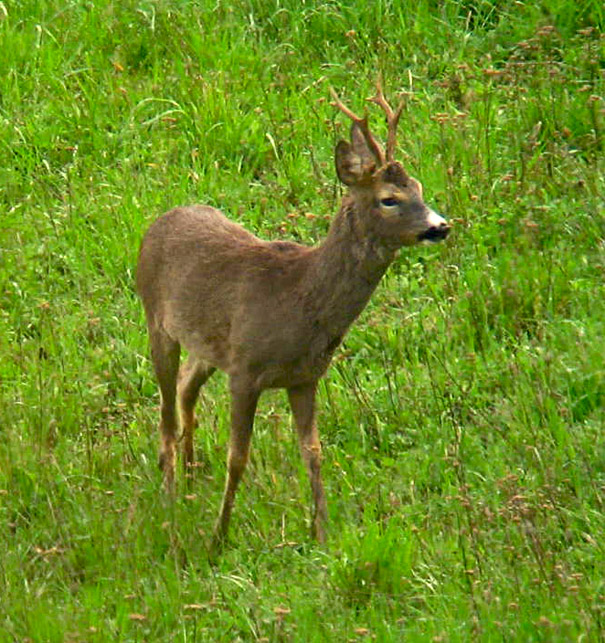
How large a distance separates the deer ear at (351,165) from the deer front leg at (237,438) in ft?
3.16

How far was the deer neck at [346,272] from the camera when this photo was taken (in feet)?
25.8

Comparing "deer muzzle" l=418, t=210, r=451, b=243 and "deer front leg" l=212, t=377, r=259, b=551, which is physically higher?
"deer muzzle" l=418, t=210, r=451, b=243

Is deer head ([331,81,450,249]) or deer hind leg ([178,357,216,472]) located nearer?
deer head ([331,81,450,249])

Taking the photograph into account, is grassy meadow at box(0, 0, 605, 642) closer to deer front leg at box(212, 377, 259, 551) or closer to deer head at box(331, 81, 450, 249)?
deer front leg at box(212, 377, 259, 551)

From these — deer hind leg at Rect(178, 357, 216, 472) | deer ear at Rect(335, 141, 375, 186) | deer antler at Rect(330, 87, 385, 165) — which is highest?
deer antler at Rect(330, 87, 385, 165)

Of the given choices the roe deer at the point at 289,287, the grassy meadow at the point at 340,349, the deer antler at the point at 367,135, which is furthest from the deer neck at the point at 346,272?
the grassy meadow at the point at 340,349

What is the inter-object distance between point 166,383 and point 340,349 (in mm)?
939

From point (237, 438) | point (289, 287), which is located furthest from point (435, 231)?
point (237, 438)

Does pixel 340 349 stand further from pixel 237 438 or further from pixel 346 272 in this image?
pixel 346 272

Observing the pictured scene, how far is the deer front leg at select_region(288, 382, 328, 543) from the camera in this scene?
8042mm

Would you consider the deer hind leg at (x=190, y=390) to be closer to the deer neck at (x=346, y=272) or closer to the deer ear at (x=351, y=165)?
the deer neck at (x=346, y=272)

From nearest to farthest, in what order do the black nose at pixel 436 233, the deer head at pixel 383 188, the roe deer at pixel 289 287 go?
the black nose at pixel 436 233 < the deer head at pixel 383 188 < the roe deer at pixel 289 287

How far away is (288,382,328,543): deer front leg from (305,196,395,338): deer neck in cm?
36

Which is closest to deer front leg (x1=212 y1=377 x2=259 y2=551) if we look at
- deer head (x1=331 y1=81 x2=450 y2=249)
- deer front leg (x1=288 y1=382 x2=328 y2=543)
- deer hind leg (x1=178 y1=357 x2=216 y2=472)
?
deer front leg (x1=288 y1=382 x2=328 y2=543)
